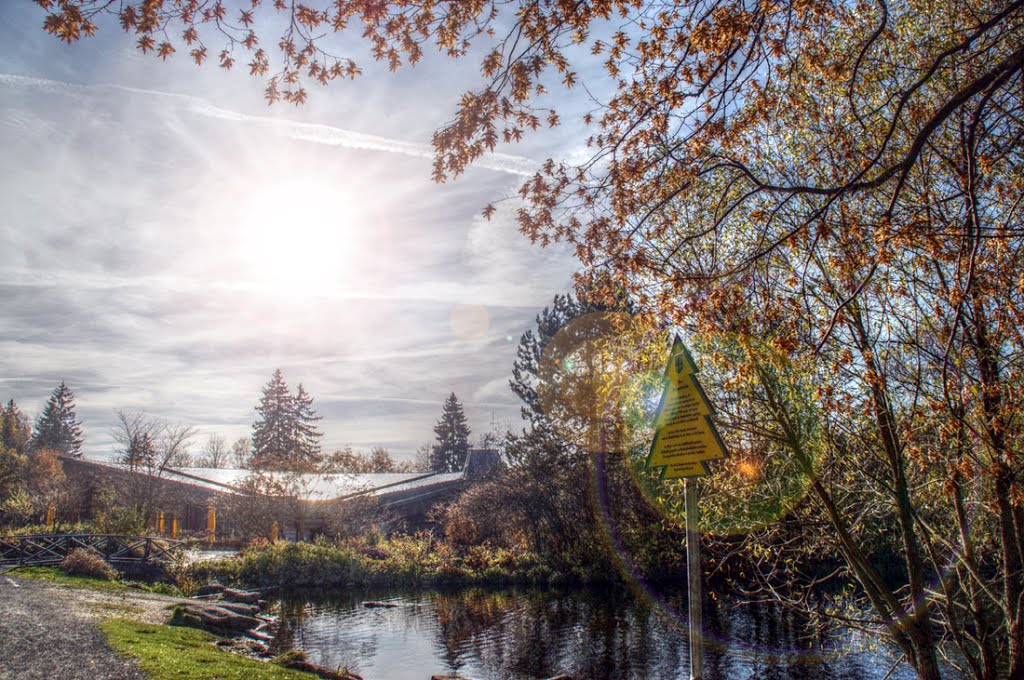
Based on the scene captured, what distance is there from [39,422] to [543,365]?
299ft

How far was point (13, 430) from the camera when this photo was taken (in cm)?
7912

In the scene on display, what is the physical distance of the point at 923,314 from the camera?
6.09 meters

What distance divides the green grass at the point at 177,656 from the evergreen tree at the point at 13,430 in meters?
72.5

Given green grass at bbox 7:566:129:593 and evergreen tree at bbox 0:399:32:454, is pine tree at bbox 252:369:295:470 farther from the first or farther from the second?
green grass at bbox 7:566:129:593

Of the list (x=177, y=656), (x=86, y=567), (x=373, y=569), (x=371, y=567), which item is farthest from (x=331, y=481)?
(x=177, y=656)

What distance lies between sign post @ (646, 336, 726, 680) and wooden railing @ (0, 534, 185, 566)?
27.1m

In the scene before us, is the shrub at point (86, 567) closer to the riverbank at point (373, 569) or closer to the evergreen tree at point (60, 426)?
the riverbank at point (373, 569)

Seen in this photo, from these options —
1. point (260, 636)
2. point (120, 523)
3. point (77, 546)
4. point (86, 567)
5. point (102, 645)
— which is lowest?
point (260, 636)

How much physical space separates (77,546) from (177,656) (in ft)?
63.4

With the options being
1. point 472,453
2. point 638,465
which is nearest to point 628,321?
point 638,465

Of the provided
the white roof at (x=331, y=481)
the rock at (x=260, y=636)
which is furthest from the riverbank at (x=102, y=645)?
the white roof at (x=331, y=481)

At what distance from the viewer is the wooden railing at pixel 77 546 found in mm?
24034

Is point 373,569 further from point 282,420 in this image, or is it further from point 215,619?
point 282,420

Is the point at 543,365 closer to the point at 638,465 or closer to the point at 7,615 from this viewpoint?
the point at 638,465
